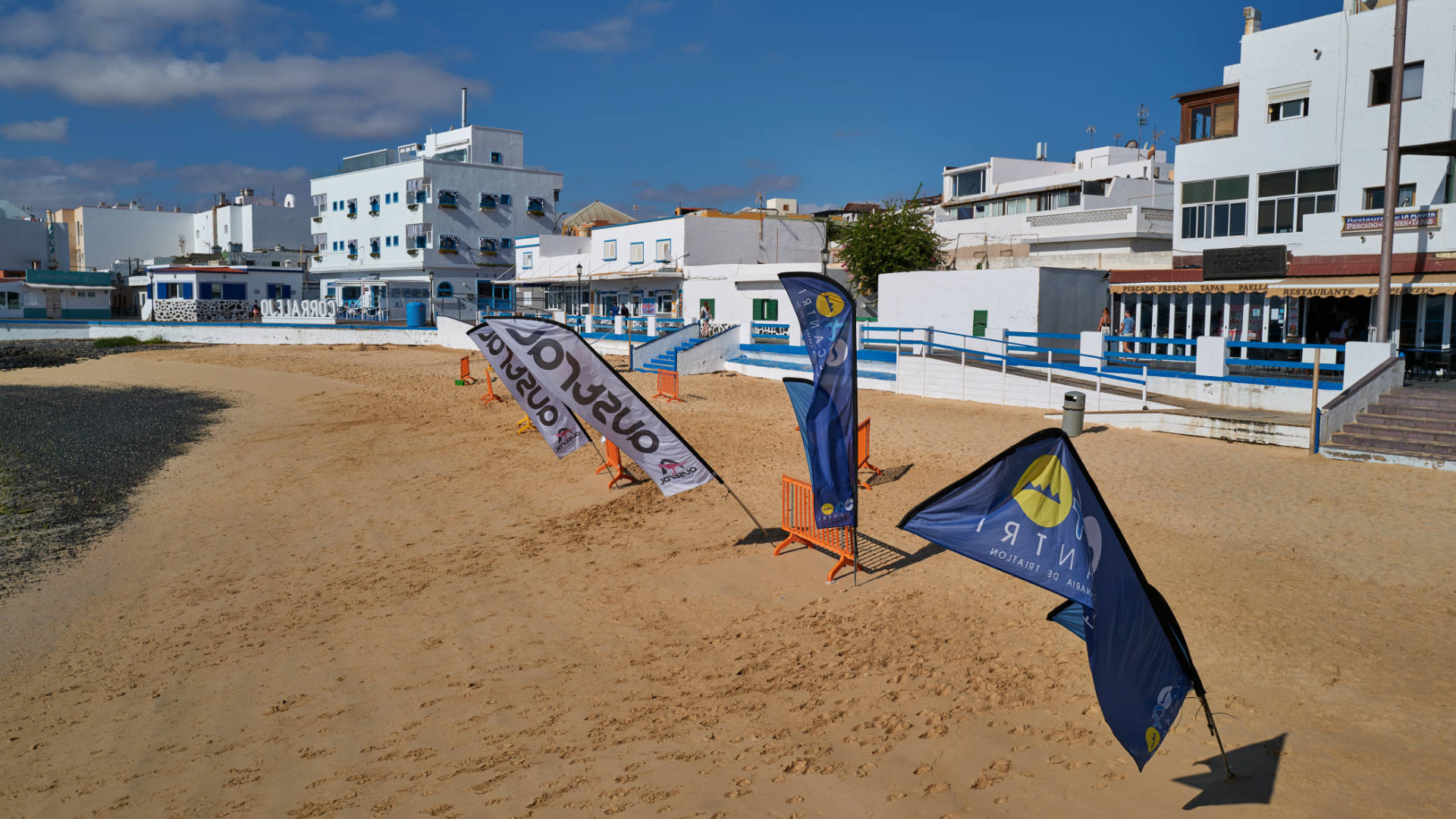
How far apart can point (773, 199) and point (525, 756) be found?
59.1 metres

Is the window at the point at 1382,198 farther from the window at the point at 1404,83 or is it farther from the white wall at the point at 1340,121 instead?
the window at the point at 1404,83

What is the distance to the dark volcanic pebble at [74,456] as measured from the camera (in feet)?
41.1

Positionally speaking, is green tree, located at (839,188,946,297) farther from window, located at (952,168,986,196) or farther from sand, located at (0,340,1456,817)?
window, located at (952,168,986,196)

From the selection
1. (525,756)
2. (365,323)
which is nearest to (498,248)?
(365,323)

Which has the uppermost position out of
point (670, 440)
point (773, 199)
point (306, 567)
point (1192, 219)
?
point (773, 199)

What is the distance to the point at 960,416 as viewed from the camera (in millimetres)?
19656

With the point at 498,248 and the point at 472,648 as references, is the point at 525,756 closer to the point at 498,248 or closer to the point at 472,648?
the point at 472,648

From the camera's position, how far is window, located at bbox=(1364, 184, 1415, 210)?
21.8 m

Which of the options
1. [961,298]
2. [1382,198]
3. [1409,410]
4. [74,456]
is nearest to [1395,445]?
[1409,410]

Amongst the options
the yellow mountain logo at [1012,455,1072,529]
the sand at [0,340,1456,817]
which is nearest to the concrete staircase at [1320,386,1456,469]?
the sand at [0,340,1456,817]

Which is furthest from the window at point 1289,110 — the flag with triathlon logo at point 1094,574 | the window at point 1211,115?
the flag with triathlon logo at point 1094,574

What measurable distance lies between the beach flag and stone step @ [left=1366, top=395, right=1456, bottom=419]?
44.7 feet

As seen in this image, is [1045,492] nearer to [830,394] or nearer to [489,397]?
[830,394]

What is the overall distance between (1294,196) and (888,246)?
13865 mm
